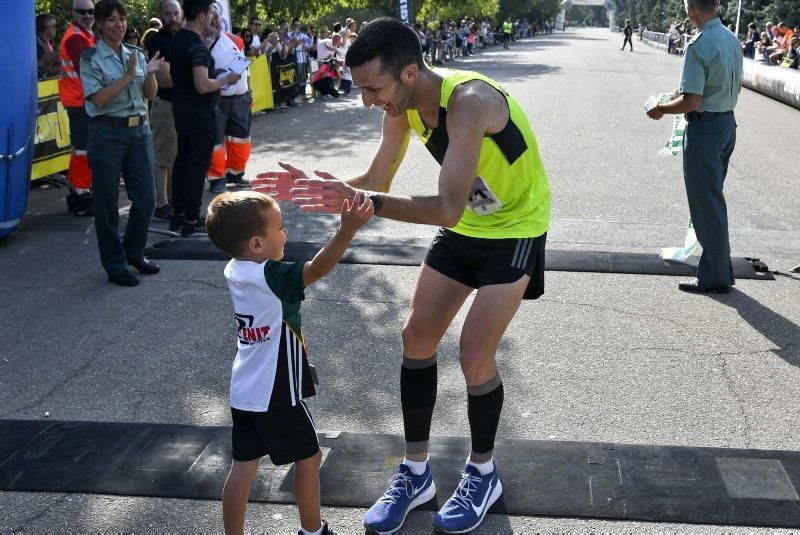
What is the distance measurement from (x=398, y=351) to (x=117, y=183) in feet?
8.54

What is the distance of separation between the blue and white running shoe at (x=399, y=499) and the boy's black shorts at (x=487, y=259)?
787 millimetres

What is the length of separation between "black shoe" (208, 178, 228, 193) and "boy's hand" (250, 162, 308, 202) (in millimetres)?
6465

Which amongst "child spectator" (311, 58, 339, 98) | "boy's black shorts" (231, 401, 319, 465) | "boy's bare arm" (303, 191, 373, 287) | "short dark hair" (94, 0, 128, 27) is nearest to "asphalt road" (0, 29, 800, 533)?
"boy's black shorts" (231, 401, 319, 465)

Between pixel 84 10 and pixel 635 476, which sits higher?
pixel 84 10

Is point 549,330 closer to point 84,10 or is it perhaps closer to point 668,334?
point 668,334

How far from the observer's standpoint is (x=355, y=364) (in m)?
4.79

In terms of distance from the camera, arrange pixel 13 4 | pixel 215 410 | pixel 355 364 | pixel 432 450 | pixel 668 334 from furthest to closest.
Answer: pixel 13 4 < pixel 668 334 < pixel 355 364 < pixel 215 410 < pixel 432 450

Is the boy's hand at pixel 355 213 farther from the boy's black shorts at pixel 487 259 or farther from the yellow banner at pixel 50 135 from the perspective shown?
the yellow banner at pixel 50 135

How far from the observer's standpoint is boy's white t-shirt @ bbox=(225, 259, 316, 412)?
276 cm

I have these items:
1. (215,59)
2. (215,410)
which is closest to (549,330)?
(215,410)

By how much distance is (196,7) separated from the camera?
7.05 meters

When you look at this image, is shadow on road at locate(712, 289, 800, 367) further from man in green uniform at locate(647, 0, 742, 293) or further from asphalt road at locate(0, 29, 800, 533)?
man in green uniform at locate(647, 0, 742, 293)

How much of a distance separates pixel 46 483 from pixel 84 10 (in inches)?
181

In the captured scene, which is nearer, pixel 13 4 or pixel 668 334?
pixel 668 334
